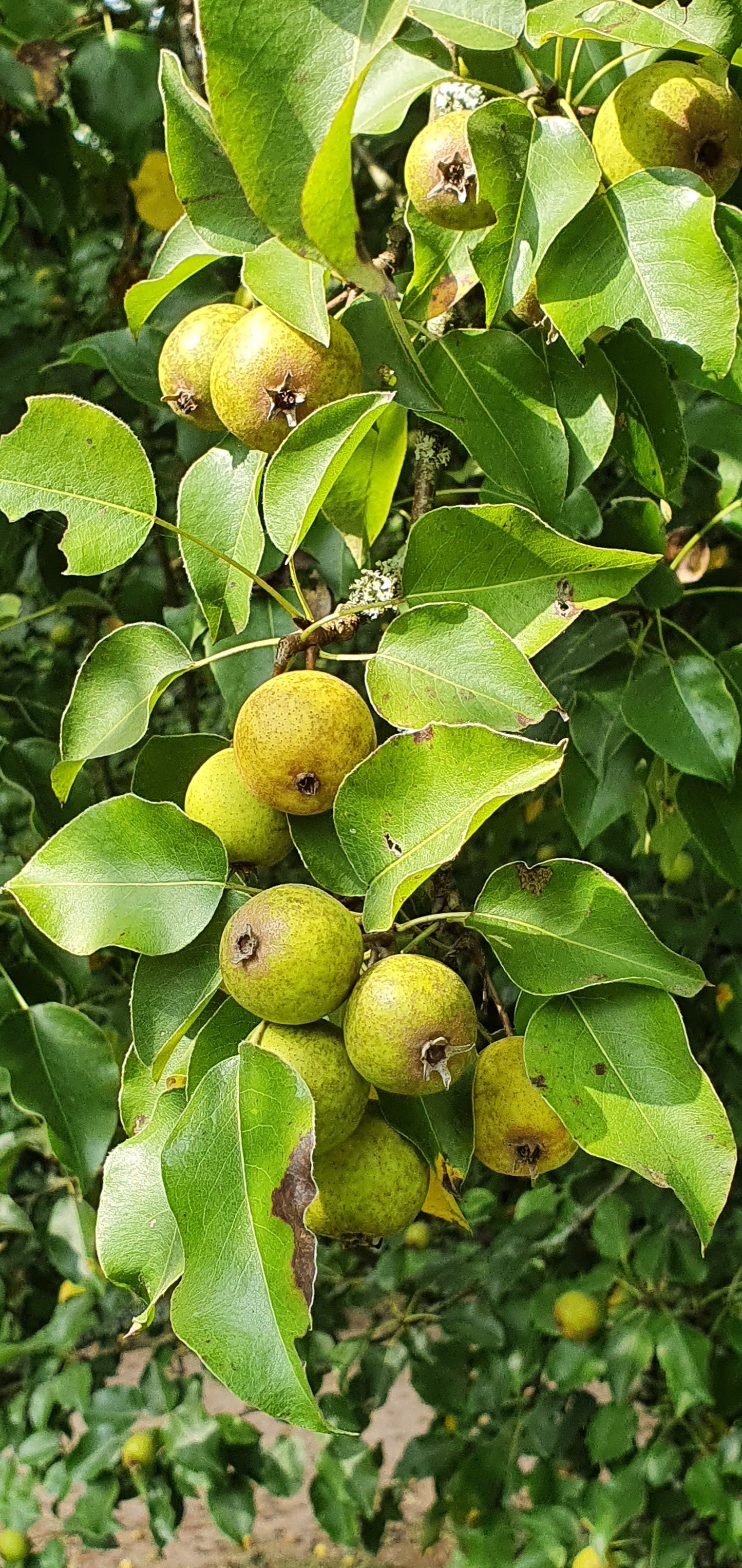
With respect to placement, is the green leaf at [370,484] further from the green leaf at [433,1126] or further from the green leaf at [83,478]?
the green leaf at [433,1126]

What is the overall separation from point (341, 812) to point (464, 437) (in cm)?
30

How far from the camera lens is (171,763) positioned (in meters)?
0.92

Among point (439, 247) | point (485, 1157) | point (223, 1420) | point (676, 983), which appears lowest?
point (223, 1420)

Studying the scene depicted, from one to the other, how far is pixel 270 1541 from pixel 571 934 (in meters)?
3.78

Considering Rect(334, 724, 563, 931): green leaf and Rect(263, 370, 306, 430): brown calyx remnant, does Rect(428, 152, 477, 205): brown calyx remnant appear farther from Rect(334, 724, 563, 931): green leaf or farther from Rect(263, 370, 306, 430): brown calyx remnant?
Rect(334, 724, 563, 931): green leaf

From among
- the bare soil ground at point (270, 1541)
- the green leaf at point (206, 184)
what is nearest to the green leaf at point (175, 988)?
the green leaf at point (206, 184)

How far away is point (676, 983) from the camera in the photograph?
729 mm

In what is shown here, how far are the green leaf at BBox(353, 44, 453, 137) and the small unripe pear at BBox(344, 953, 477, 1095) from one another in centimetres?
49

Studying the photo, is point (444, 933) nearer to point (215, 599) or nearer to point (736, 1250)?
point (215, 599)

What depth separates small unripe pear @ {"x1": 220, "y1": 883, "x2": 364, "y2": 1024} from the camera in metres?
0.70

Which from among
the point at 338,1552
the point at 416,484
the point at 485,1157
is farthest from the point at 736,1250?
the point at 338,1552

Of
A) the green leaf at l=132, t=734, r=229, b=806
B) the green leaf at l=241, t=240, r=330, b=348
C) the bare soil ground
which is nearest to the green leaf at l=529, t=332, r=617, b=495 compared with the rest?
the green leaf at l=241, t=240, r=330, b=348

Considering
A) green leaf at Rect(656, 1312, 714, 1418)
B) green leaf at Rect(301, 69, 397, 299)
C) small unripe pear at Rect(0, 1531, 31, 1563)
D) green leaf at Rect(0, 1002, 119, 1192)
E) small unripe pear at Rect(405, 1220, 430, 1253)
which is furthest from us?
small unripe pear at Rect(405, 1220, 430, 1253)

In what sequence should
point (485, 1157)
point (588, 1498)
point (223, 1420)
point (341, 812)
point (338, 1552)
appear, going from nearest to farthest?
point (341, 812)
point (485, 1157)
point (588, 1498)
point (223, 1420)
point (338, 1552)
